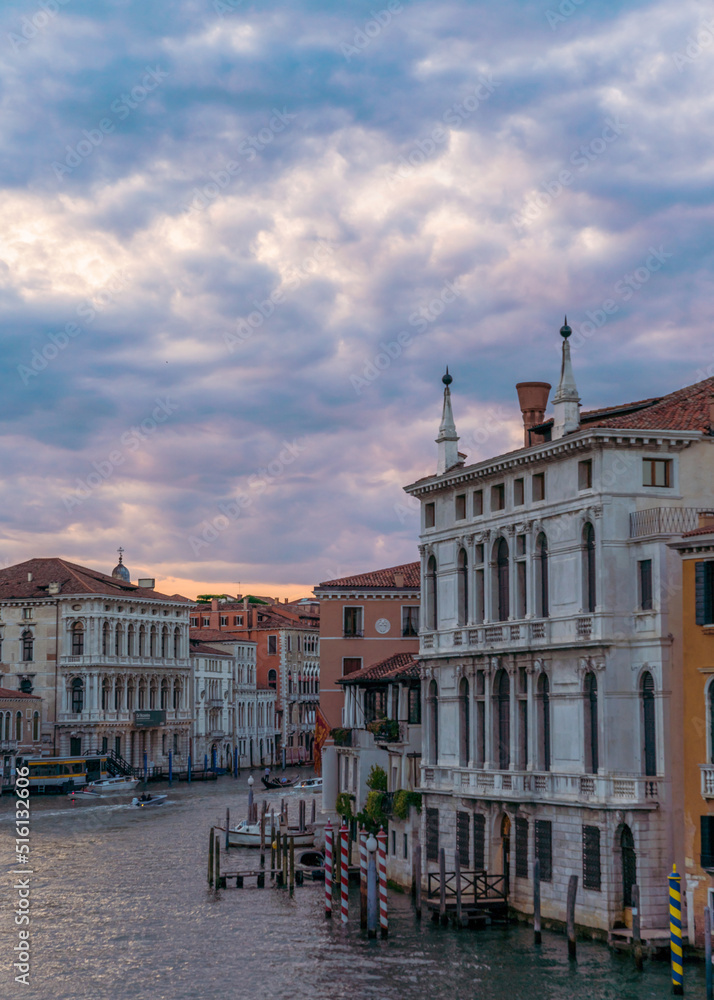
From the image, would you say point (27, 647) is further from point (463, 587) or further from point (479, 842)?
point (479, 842)

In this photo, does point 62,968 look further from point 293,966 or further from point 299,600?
point 299,600

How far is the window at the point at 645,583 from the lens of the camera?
2920 centimetres

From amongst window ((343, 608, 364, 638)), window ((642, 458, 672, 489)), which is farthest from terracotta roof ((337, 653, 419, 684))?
window ((642, 458, 672, 489))

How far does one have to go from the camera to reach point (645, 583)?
2942 cm

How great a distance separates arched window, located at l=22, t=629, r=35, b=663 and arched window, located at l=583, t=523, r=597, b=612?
217ft

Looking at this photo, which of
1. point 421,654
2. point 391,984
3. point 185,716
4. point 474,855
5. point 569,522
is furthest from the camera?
point 185,716

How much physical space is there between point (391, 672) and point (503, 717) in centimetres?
869

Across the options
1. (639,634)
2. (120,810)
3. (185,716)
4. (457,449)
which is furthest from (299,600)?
(639,634)

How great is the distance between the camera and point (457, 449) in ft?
125

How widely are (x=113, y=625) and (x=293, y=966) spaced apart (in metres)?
64.0

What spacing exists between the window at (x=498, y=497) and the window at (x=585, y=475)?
3.65 metres

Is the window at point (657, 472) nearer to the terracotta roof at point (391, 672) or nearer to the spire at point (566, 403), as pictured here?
the spire at point (566, 403)

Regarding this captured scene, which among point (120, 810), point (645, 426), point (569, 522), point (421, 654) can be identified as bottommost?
point (120, 810)

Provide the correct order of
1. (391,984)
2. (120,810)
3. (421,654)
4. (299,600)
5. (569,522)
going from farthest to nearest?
(299,600)
(120,810)
(421,654)
(569,522)
(391,984)
